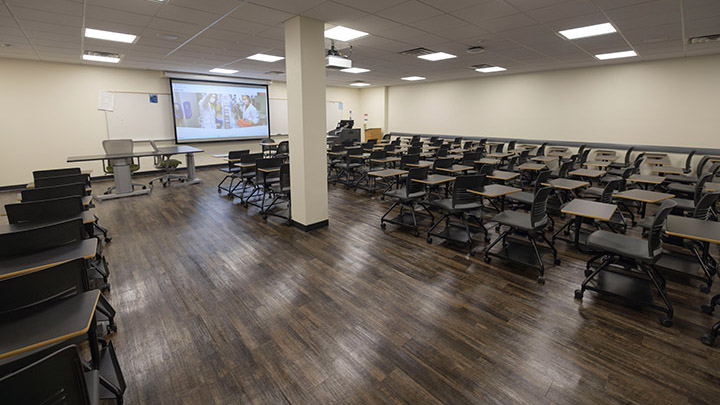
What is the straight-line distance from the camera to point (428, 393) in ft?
6.63

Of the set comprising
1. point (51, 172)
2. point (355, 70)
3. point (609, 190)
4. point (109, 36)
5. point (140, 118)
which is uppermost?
point (355, 70)

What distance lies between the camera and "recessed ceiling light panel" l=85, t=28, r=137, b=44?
17.0 feet

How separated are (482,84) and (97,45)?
10.6m

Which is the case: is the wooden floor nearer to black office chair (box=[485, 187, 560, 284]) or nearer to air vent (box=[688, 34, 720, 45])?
black office chair (box=[485, 187, 560, 284])

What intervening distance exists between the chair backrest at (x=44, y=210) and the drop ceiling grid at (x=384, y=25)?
254cm

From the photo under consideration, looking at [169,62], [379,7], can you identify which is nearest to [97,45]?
[169,62]

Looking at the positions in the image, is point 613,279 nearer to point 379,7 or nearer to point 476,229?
point 476,229

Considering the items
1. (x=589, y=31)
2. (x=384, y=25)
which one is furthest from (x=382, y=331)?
(x=589, y=31)

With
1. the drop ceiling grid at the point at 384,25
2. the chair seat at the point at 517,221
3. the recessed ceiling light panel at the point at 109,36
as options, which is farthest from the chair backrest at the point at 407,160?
the recessed ceiling light panel at the point at 109,36

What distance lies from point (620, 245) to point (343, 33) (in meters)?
4.84

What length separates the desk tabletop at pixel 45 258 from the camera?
2.04 m

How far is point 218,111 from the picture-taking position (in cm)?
1056

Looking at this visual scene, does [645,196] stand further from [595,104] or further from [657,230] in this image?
[595,104]

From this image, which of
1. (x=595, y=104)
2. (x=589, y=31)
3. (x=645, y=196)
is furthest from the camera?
(x=595, y=104)
